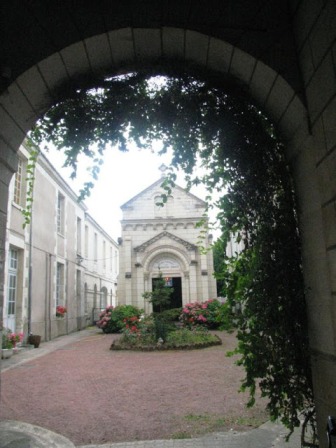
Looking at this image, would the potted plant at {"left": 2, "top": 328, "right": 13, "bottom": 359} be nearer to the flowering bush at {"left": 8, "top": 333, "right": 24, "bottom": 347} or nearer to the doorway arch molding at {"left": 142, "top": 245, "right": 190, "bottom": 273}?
the flowering bush at {"left": 8, "top": 333, "right": 24, "bottom": 347}

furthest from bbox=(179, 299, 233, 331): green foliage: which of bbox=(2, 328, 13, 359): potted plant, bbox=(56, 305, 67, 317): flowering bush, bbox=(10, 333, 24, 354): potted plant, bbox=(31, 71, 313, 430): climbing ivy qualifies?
bbox=(31, 71, 313, 430): climbing ivy

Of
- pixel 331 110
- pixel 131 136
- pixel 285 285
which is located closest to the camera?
pixel 331 110

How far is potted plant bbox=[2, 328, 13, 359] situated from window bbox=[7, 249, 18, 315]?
0.96m

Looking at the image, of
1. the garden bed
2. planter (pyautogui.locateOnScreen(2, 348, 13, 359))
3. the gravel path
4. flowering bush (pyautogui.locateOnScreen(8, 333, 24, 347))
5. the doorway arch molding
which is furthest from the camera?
the doorway arch molding

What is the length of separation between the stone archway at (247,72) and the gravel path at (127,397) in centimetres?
296

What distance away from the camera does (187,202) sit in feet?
66.7

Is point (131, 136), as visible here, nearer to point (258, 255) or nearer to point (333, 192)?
point (258, 255)

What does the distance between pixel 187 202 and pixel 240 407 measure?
50.6 feet

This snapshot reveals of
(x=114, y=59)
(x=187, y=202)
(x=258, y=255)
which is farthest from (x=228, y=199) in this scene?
(x=187, y=202)

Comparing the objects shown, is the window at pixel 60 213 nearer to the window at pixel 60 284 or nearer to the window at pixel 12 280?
the window at pixel 60 284

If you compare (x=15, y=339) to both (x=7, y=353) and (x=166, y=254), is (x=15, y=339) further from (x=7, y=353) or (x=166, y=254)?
(x=166, y=254)

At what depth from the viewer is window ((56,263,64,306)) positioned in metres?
16.8

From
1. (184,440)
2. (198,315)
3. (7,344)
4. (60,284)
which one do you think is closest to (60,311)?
(60,284)

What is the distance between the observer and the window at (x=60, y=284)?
1679 centimetres
